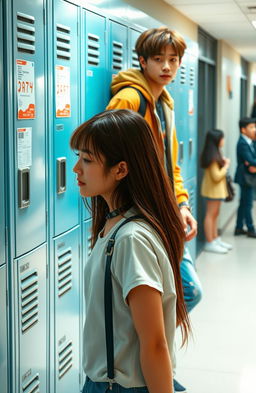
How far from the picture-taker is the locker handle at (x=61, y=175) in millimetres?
3041

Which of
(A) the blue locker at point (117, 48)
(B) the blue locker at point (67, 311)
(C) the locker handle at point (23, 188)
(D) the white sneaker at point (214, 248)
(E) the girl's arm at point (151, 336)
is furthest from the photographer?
(D) the white sneaker at point (214, 248)

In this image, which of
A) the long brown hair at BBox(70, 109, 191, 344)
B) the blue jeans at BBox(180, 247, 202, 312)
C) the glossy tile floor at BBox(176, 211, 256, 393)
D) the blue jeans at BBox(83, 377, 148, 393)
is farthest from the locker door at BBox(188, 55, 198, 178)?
the blue jeans at BBox(83, 377, 148, 393)

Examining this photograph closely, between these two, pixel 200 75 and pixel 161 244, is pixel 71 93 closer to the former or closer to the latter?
pixel 161 244

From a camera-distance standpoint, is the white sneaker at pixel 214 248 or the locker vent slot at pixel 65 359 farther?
the white sneaker at pixel 214 248

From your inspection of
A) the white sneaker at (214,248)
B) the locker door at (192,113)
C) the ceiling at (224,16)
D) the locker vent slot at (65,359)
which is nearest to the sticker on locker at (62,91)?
the locker vent slot at (65,359)

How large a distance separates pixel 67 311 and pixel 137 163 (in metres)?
1.65

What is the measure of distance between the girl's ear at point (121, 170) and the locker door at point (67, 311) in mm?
1330

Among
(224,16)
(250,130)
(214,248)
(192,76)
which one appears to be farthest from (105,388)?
(250,130)

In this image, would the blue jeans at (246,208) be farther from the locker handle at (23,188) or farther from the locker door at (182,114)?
the locker handle at (23,188)

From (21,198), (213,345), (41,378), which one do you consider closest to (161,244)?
(21,198)

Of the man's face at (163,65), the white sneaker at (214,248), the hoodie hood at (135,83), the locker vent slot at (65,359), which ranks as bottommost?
the white sneaker at (214,248)

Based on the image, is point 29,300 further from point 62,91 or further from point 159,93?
point 159,93

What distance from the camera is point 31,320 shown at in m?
2.78

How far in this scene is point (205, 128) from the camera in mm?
8539
